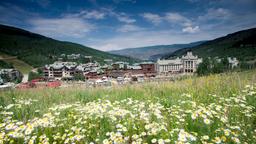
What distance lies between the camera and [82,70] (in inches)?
3708

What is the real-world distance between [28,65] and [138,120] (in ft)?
495

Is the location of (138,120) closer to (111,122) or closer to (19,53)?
(111,122)

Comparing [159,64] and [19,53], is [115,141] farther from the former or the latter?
[19,53]

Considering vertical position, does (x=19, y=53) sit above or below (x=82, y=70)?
above

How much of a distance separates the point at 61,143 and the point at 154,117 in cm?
189

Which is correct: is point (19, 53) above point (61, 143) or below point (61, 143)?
above

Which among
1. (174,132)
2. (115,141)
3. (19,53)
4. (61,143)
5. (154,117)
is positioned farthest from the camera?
(19,53)

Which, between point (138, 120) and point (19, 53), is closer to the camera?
point (138, 120)

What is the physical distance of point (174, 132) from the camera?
Answer: 244 centimetres

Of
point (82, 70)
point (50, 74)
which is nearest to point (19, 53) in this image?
point (50, 74)

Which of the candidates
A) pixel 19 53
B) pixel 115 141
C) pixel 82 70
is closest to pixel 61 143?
pixel 115 141

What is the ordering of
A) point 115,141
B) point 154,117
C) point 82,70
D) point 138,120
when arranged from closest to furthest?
point 115,141 < point 138,120 < point 154,117 < point 82,70

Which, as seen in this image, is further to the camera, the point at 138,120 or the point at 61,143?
the point at 138,120

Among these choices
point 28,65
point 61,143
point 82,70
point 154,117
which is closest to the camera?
point 61,143
